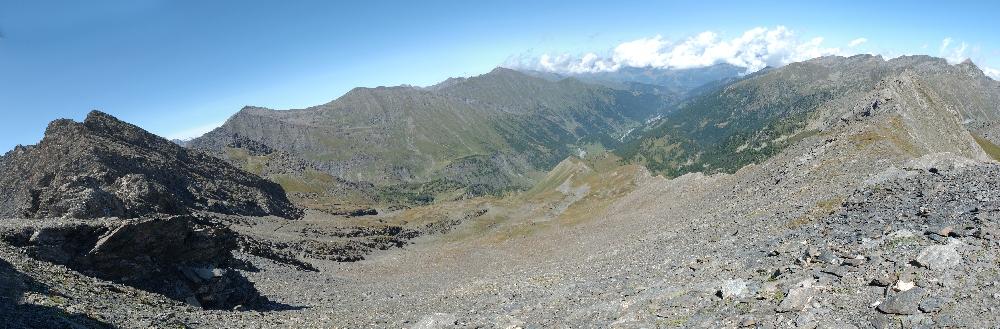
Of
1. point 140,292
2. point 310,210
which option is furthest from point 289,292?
point 310,210

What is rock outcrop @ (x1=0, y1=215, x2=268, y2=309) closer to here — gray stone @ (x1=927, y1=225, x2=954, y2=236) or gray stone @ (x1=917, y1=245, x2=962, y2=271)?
gray stone @ (x1=917, y1=245, x2=962, y2=271)

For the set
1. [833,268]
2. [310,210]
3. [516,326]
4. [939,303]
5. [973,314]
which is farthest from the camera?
[310,210]

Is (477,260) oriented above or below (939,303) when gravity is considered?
below

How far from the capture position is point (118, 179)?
89.0 metres

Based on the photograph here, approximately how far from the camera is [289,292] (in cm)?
4797

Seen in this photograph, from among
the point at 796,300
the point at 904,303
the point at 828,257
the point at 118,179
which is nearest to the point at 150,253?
the point at 796,300

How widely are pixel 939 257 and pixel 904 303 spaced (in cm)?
433

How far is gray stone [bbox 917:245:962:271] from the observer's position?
57.2 ft

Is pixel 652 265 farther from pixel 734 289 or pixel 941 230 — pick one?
pixel 941 230

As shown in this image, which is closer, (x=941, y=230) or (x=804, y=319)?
(x=804, y=319)

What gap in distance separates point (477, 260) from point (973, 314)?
6963cm

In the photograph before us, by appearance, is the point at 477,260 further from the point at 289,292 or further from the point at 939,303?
the point at 939,303

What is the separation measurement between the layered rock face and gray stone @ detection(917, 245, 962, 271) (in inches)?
2694

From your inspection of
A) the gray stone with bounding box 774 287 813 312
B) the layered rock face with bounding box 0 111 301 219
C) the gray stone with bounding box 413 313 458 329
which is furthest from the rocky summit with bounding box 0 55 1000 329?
the layered rock face with bounding box 0 111 301 219
